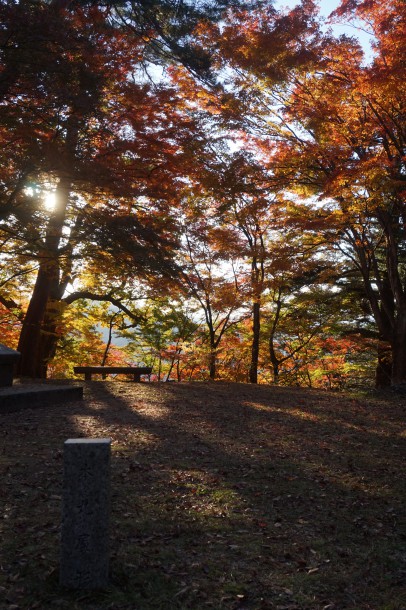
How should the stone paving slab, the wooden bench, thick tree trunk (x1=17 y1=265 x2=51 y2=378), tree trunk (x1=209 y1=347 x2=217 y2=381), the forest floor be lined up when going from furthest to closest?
tree trunk (x1=209 y1=347 x2=217 y2=381) < thick tree trunk (x1=17 y1=265 x2=51 y2=378) < the wooden bench < the stone paving slab < the forest floor

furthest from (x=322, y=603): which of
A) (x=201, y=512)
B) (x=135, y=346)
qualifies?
(x=135, y=346)

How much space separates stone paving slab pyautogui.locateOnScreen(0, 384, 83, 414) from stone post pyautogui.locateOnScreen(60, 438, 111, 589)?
18.3 feet

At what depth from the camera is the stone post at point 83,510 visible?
307cm

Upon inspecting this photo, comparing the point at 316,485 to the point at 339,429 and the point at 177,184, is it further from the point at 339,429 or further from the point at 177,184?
the point at 177,184

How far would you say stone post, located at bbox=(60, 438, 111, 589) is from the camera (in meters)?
3.07

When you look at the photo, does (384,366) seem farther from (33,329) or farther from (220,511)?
(220,511)

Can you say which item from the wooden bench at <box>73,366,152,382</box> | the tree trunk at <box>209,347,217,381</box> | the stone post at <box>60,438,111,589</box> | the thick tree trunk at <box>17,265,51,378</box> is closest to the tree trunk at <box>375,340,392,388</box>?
the tree trunk at <box>209,347,217,381</box>

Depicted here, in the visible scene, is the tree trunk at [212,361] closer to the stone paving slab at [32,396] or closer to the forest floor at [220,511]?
the stone paving slab at [32,396]

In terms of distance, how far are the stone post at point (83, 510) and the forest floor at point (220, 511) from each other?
18 cm

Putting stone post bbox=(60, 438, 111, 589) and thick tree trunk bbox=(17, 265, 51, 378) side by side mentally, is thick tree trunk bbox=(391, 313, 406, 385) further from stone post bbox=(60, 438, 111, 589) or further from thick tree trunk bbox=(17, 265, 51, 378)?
stone post bbox=(60, 438, 111, 589)

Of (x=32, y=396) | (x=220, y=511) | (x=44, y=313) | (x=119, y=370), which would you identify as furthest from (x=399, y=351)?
(x=44, y=313)

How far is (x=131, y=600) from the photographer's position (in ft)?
10.2

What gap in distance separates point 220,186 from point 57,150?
13.0ft

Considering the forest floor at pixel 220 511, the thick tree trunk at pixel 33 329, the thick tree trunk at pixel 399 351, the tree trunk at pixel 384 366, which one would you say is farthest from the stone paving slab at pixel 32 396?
the tree trunk at pixel 384 366
